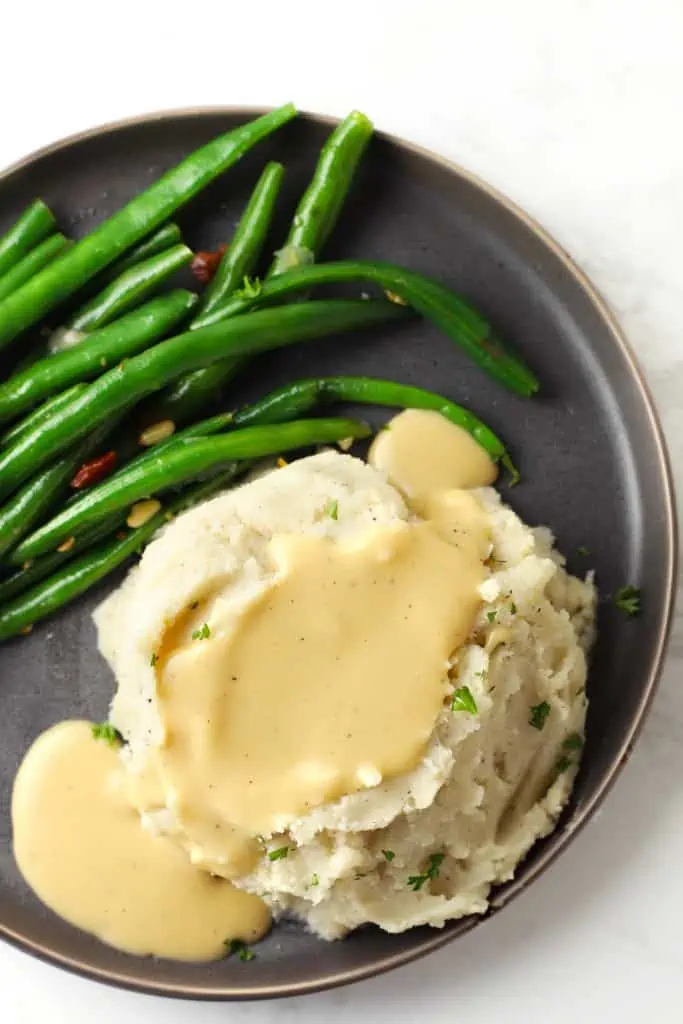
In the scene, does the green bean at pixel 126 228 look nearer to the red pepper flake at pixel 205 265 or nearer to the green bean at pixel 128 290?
the green bean at pixel 128 290

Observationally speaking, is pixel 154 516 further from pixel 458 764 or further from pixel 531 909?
pixel 531 909

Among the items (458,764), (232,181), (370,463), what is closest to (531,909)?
(458,764)

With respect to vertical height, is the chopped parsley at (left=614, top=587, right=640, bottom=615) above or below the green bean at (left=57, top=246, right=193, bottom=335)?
below

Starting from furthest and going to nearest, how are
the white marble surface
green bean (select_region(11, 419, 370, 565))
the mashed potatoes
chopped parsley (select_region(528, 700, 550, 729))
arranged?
the white marble surface → green bean (select_region(11, 419, 370, 565)) → chopped parsley (select_region(528, 700, 550, 729)) → the mashed potatoes

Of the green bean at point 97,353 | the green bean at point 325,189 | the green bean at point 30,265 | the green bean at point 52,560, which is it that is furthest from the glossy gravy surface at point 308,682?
the green bean at point 30,265

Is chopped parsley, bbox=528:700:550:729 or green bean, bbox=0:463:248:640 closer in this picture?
chopped parsley, bbox=528:700:550:729

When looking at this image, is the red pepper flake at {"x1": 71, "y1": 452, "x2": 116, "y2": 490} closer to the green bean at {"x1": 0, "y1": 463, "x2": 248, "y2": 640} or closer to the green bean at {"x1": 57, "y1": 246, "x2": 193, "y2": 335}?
the green bean at {"x1": 0, "y1": 463, "x2": 248, "y2": 640}

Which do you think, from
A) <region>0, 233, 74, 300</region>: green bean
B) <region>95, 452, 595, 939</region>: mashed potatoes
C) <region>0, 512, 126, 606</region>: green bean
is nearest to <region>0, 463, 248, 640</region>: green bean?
<region>0, 512, 126, 606</region>: green bean

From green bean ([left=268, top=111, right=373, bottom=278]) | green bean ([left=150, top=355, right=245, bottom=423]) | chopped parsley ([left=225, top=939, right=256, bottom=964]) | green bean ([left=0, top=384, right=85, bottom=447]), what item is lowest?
chopped parsley ([left=225, top=939, right=256, bottom=964])
